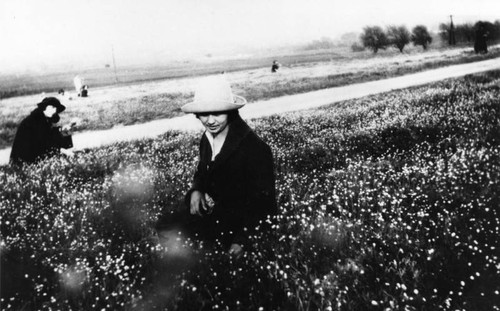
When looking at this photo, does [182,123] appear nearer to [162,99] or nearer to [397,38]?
[162,99]

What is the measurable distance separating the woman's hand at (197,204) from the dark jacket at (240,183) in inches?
3.5

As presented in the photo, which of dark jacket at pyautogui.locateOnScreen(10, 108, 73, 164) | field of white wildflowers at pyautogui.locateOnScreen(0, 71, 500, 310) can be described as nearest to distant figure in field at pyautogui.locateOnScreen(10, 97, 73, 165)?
dark jacket at pyautogui.locateOnScreen(10, 108, 73, 164)

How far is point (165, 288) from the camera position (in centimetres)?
291

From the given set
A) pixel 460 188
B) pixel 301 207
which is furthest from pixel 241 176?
pixel 460 188

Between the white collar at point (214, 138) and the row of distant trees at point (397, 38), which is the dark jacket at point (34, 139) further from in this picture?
the row of distant trees at point (397, 38)

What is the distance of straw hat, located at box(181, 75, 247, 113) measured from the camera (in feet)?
10.8

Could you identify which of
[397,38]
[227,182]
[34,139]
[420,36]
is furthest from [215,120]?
[397,38]

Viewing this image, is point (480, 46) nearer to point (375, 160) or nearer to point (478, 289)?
point (375, 160)

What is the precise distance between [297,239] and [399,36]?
34.9 m

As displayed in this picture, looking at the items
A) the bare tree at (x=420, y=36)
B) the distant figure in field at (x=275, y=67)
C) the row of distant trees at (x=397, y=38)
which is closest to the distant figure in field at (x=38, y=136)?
the distant figure in field at (x=275, y=67)

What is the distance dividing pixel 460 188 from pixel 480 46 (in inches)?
715

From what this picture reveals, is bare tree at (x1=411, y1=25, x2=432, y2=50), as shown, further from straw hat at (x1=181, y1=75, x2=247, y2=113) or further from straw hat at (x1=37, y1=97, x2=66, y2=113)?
straw hat at (x1=181, y1=75, x2=247, y2=113)

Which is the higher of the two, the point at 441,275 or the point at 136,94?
the point at 136,94

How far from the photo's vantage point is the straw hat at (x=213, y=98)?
328 centimetres
